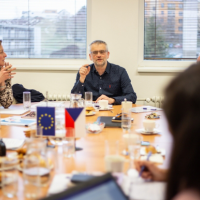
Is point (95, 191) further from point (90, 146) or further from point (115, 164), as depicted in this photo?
point (90, 146)

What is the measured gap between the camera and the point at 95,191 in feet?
1.90

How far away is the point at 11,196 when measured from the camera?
909 mm

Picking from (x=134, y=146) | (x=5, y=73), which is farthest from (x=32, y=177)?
(x=5, y=73)

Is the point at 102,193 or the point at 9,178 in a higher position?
the point at 102,193

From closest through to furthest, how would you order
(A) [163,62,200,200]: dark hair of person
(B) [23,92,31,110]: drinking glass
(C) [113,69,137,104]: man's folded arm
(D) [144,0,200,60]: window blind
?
(A) [163,62,200,200]: dark hair of person, (B) [23,92,31,110]: drinking glass, (C) [113,69,137,104]: man's folded arm, (D) [144,0,200,60]: window blind

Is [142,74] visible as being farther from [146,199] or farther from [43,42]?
[146,199]

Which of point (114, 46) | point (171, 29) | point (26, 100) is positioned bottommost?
point (26, 100)

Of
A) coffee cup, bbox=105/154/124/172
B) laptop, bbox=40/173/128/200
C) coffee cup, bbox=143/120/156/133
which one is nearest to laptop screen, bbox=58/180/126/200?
laptop, bbox=40/173/128/200

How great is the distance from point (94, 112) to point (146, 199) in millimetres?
1623

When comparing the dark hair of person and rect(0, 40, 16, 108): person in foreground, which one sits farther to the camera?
rect(0, 40, 16, 108): person in foreground

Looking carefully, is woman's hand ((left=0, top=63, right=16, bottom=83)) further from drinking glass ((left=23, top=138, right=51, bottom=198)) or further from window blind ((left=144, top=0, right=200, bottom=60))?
window blind ((left=144, top=0, right=200, bottom=60))

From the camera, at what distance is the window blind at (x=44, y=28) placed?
4105 millimetres

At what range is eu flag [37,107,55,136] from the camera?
1482 mm

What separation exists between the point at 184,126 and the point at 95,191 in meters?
0.23
